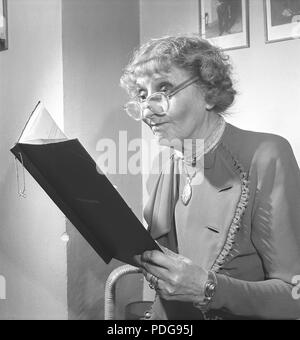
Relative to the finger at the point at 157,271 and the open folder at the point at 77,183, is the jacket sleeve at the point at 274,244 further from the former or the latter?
the open folder at the point at 77,183

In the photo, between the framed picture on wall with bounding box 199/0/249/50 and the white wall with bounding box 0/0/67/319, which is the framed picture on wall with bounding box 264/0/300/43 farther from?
the white wall with bounding box 0/0/67/319

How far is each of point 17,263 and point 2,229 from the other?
13 cm

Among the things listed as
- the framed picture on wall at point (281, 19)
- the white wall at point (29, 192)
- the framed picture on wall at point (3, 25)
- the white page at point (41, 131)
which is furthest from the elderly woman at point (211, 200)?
the framed picture on wall at point (3, 25)

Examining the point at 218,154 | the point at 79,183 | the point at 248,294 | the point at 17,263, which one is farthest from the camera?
the point at 17,263

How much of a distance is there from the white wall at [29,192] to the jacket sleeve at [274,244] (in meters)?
0.65

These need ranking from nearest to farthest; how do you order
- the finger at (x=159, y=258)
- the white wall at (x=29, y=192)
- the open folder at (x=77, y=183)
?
the open folder at (x=77, y=183) < the finger at (x=159, y=258) < the white wall at (x=29, y=192)

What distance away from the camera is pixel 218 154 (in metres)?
0.91

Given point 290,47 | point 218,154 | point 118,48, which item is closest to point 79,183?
point 218,154

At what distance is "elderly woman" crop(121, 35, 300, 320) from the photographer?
776 millimetres

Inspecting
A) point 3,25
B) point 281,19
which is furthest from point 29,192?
point 281,19

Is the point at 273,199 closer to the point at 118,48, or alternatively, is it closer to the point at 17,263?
the point at 118,48

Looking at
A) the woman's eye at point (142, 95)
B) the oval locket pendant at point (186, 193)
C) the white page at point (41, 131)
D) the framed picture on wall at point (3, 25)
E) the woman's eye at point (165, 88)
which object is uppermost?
the framed picture on wall at point (3, 25)

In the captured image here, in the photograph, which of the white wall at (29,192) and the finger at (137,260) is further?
the white wall at (29,192)

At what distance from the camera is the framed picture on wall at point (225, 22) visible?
1006 millimetres
